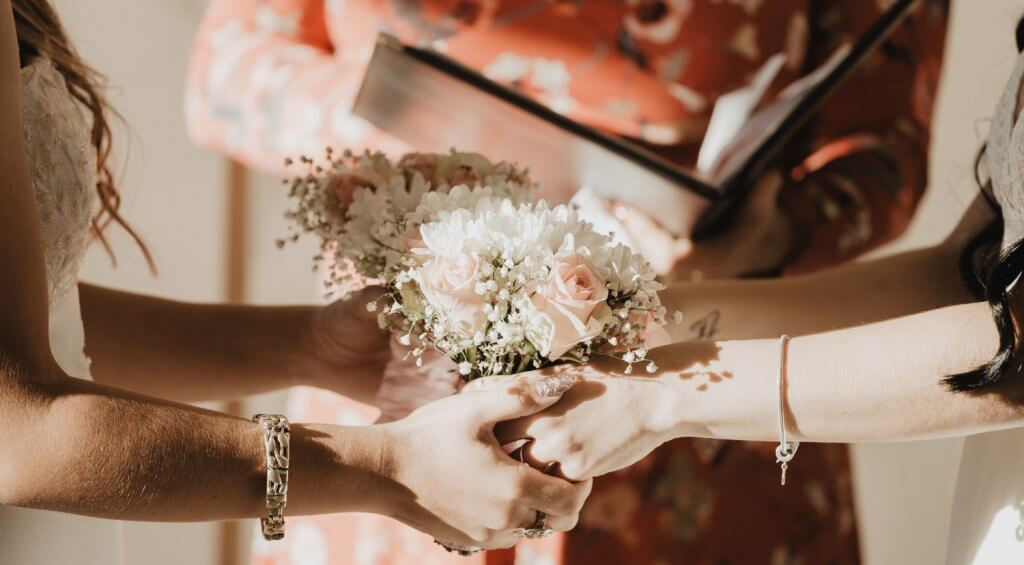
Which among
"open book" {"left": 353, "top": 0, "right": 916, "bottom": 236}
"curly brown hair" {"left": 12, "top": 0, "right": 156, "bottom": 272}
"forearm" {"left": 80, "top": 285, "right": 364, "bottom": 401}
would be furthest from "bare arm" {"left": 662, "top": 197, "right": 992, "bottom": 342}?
"curly brown hair" {"left": 12, "top": 0, "right": 156, "bottom": 272}

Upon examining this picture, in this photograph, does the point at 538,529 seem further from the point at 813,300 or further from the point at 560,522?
the point at 813,300

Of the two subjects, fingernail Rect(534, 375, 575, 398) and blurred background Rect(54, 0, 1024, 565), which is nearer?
fingernail Rect(534, 375, 575, 398)

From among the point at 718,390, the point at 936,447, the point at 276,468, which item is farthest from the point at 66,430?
the point at 936,447

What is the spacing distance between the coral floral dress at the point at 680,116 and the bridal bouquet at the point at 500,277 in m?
0.45

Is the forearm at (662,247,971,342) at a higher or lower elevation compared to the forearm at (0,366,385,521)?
higher

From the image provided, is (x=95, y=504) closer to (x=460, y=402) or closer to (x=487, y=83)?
(x=460, y=402)

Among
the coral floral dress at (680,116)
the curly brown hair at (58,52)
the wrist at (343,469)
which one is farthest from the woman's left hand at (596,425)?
the curly brown hair at (58,52)

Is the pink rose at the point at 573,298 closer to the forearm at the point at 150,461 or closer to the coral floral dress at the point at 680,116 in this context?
the forearm at the point at 150,461

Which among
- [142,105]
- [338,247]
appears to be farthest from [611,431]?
[142,105]

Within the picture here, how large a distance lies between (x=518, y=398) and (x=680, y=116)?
676mm

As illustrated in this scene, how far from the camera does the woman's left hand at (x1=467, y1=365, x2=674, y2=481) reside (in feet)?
2.95

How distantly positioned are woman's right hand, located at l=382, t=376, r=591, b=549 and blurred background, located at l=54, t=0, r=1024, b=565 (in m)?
1.53

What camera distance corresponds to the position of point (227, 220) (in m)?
2.74

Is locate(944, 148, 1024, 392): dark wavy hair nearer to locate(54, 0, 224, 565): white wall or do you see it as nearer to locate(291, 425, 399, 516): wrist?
locate(291, 425, 399, 516): wrist
